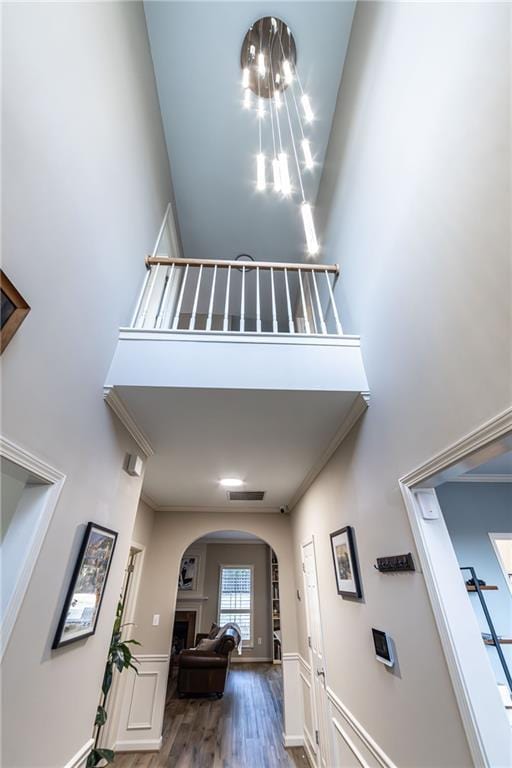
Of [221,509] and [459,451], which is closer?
[459,451]

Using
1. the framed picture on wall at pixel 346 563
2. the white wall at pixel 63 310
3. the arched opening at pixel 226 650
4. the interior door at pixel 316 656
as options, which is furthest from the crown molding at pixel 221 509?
the white wall at pixel 63 310

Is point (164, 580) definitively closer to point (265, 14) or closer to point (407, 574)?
point (407, 574)

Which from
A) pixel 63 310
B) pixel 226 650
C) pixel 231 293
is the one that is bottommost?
pixel 226 650

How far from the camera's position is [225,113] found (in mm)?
3650

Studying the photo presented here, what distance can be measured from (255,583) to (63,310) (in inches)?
358

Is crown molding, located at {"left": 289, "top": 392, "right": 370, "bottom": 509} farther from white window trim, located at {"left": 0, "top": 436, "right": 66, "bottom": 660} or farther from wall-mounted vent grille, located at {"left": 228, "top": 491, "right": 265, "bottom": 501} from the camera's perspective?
white window trim, located at {"left": 0, "top": 436, "right": 66, "bottom": 660}

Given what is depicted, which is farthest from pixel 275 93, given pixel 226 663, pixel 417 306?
pixel 226 663

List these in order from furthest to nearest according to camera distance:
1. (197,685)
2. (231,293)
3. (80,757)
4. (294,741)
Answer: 1. (231,293)
2. (197,685)
3. (294,741)
4. (80,757)

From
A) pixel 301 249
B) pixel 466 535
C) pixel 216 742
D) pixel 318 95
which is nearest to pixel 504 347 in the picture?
pixel 466 535

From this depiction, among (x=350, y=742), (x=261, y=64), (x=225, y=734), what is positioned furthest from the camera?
(x=225, y=734)

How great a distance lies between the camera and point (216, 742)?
384 centimetres

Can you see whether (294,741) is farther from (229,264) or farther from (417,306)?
(229,264)

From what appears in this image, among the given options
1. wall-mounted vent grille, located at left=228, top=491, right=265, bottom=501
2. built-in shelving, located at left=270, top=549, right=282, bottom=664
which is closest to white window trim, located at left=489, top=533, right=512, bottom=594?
wall-mounted vent grille, located at left=228, top=491, right=265, bottom=501

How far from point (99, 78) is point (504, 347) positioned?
273 centimetres
